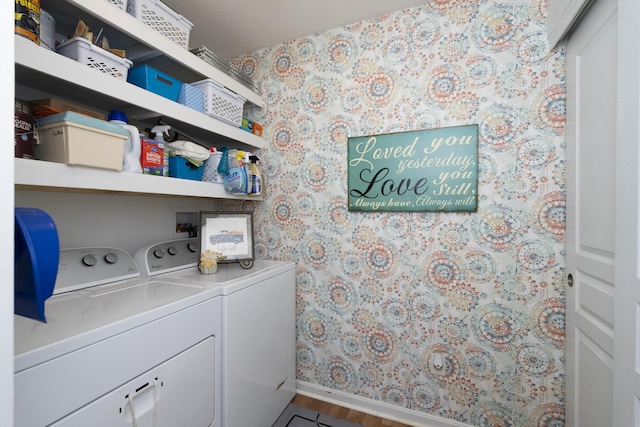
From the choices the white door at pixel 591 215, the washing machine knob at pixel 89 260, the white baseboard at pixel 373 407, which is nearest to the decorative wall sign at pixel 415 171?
the white door at pixel 591 215

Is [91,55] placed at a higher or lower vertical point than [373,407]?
higher

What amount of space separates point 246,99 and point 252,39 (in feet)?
1.50

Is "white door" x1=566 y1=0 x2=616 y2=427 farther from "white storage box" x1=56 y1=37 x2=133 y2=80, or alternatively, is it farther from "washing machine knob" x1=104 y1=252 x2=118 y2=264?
"washing machine knob" x1=104 y1=252 x2=118 y2=264

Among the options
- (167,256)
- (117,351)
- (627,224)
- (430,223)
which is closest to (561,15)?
(627,224)

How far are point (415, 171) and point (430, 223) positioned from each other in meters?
0.33

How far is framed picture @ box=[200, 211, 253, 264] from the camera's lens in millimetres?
1740

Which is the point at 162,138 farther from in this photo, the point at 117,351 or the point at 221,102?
the point at 117,351

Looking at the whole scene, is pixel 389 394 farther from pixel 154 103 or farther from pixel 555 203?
pixel 154 103

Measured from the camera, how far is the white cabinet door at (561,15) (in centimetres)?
118

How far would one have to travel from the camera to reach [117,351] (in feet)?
2.97

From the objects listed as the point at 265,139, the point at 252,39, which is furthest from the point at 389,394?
the point at 252,39

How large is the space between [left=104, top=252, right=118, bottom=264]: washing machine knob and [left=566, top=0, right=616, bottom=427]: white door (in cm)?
217

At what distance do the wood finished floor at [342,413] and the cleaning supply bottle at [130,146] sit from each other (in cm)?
180

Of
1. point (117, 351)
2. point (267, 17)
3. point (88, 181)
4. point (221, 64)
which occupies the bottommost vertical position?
point (117, 351)
